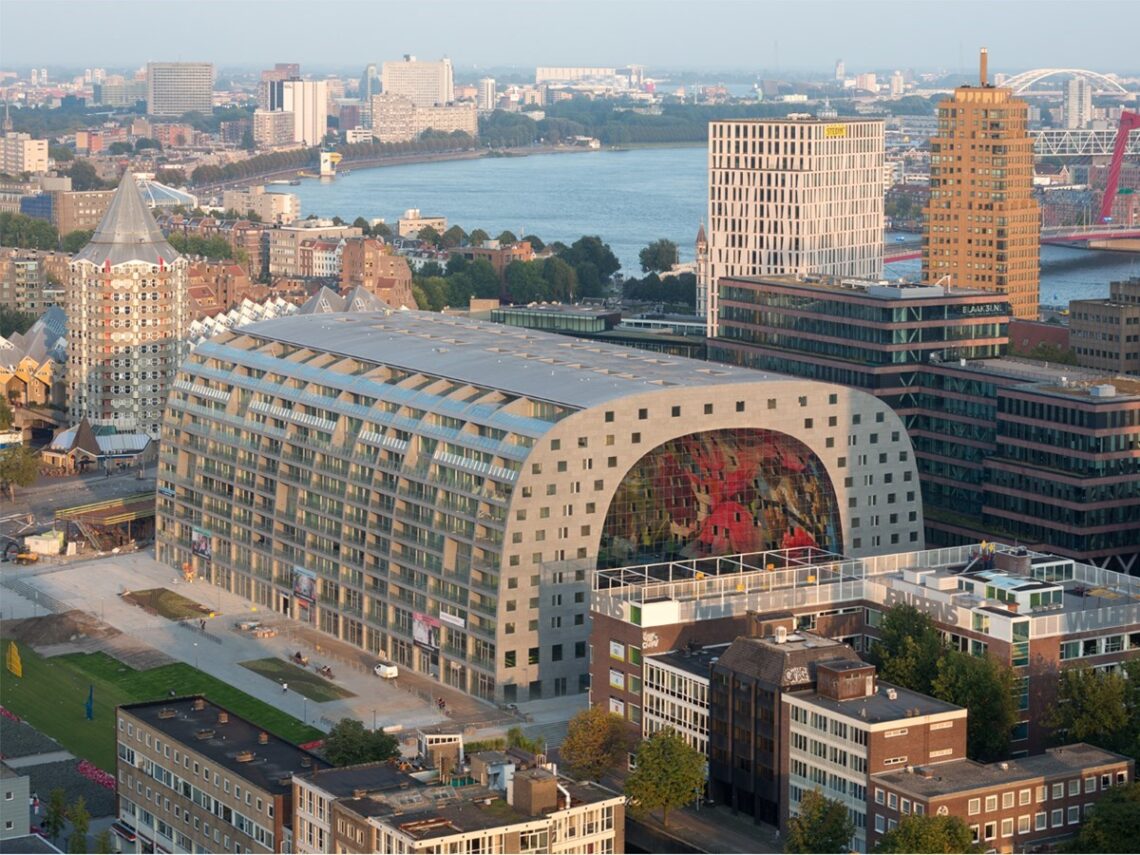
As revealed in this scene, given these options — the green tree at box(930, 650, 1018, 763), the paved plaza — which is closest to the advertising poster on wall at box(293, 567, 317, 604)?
the paved plaza

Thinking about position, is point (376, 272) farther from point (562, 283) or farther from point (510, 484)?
point (510, 484)

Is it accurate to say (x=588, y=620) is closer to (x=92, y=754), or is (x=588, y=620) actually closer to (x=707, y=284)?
(x=92, y=754)

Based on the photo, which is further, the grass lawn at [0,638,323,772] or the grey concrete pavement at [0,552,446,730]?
the grey concrete pavement at [0,552,446,730]

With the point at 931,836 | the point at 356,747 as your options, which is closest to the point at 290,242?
the point at 356,747

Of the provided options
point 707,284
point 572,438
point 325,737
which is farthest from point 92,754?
point 707,284

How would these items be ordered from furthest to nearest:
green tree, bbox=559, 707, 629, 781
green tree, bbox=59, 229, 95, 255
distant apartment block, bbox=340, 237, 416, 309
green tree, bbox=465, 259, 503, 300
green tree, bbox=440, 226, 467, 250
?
green tree, bbox=440, 226, 467, 250
green tree, bbox=59, 229, 95, 255
green tree, bbox=465, 259, 503, 300
distant apartment block, bbox=340, 237, 416, 309
green tree, bbox=559, 707, 629, 781

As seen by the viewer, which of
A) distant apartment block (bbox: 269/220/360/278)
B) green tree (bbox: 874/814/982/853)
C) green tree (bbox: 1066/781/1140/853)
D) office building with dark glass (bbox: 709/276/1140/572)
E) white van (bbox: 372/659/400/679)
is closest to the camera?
green tree (bbox: 874/814/982/853)

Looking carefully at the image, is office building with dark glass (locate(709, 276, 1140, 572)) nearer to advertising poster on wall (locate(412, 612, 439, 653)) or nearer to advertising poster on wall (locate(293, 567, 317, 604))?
advertising poster on wall (locate(412, 612, 439, 653))

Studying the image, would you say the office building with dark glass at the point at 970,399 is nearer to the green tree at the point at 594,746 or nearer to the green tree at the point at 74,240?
the green tree at the point at 594,746
